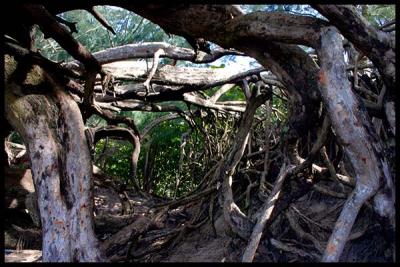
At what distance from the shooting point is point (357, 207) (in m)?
2.68

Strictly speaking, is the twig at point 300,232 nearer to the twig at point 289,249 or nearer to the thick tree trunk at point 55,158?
the twig at point 289,249

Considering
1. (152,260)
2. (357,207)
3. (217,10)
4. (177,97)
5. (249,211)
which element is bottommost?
(152,260)

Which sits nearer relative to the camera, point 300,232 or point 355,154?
point 355,154

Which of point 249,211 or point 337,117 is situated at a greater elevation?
point 337,117

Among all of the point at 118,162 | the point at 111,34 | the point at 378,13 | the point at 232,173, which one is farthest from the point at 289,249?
the point at 111,34

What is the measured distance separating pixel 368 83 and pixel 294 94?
1251 mm

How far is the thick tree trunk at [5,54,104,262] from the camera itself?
10.6ft

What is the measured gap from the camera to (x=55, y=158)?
11.1ft

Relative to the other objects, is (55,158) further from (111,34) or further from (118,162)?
(111,34)

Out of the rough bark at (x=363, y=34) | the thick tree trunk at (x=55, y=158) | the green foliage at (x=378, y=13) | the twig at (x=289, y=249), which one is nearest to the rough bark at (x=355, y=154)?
the rough bark at (x=363, y=34)

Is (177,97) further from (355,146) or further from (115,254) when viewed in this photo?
(355,146)

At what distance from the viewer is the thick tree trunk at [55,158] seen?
3.23 meters

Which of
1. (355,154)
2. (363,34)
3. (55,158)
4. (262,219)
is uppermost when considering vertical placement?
(363,34)
